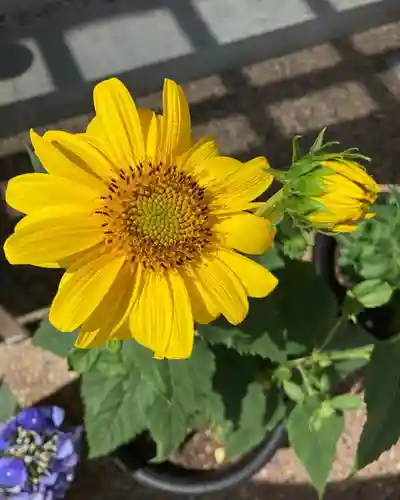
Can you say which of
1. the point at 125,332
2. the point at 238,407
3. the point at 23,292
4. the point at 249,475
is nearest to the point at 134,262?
the point at 125,332

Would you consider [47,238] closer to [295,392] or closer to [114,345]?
[114,345]

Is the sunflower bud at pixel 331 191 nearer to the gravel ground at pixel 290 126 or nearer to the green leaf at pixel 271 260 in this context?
the green leaf at pixel 271 260

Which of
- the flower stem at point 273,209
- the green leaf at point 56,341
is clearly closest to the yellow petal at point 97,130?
the flower stem at point 273,209

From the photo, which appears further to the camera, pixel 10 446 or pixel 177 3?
pixel 177 3

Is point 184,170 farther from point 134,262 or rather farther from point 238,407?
point 238,407

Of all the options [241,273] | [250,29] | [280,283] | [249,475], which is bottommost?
[249,475]

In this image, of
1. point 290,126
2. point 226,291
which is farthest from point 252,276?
point 290,126
